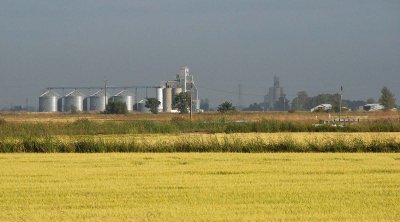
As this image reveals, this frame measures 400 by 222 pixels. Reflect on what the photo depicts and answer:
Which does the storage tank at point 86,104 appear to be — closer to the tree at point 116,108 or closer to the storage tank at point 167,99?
the storage tank at point 167,99

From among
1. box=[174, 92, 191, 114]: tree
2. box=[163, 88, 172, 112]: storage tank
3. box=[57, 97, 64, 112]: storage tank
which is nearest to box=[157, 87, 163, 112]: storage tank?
box=[163, 88, 172, 112]: storage tank

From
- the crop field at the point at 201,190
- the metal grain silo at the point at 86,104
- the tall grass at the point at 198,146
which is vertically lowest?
the crop field at the point at 201,190

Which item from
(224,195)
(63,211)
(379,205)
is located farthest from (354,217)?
(63,211)

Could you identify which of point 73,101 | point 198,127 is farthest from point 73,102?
point 198,127

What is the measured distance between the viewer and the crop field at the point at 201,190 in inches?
522

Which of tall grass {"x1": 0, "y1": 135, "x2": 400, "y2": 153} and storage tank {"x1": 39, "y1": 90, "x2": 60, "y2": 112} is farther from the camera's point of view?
storage tank {"x1": 39, "y1": 90, "x2": 60, "y2": 112}

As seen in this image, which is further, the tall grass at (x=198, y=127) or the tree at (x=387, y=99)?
the tree at (x=387, y=99)

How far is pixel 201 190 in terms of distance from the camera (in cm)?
1678

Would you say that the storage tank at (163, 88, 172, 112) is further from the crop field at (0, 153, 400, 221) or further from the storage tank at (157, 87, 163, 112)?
the crop field at (0, 153, 400, 221)

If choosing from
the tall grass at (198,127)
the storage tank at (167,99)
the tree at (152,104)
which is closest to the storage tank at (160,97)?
the storage tank at (167,99)

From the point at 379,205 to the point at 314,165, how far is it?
365 inches

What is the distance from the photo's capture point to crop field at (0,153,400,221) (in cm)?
1327

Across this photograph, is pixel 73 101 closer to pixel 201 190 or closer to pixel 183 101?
pixel 183 101

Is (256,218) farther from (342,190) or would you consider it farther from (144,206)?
(342,190)
